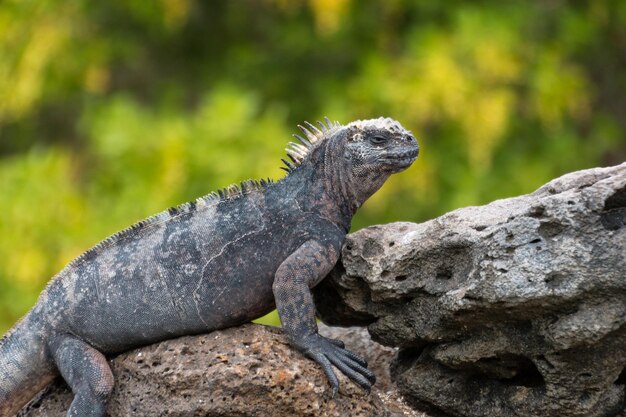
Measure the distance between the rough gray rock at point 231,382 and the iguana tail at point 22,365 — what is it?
44 centimetres

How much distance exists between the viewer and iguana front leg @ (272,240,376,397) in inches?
212

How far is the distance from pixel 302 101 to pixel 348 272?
8129 mm

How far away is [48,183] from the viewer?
11.2m

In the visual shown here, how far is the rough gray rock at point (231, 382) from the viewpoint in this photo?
519cm

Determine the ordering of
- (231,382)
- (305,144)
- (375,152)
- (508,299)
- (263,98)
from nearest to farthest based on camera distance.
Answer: (508,299)
(231,382)
(375,152)
(305,144)
(263,98)

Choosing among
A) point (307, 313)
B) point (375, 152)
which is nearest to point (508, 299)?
point (307, 313)

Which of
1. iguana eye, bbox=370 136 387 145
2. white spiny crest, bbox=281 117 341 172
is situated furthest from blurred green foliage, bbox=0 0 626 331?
iguana eye, bbox=370 136 387 145

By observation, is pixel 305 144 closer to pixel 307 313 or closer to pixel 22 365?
pixel 307 313

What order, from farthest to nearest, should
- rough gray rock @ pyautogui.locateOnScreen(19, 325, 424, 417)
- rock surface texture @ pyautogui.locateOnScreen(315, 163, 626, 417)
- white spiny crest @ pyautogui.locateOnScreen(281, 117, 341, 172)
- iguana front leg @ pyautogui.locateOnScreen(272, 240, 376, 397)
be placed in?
white spiny crest @ pyautogui.locateOnScreen(281, 117, 341, 172) < iguana front leg @ pyautogui.locateOnScreen(272, 240, 376, 397) < rough gray rock @ pyautogui.locateOnScreen(19, 325, 424, 417) < rock surface texture @ pyautogui.locateOnScreen(315, 163, 626, 417)

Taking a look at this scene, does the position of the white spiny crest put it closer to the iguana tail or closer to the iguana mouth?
the iguana mouth

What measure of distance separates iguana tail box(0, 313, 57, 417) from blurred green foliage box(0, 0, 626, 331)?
16.4 feet

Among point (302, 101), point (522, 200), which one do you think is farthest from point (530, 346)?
point (302, 101)

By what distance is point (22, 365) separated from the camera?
5.66 meters

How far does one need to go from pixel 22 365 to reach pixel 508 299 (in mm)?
2766
